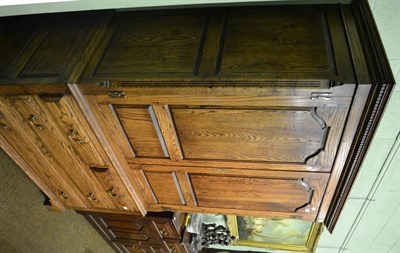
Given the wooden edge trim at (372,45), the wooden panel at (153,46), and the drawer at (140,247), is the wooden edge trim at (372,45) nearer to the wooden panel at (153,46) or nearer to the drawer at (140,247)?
the wooden panel at (153,46)

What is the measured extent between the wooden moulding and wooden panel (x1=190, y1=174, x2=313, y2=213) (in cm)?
20

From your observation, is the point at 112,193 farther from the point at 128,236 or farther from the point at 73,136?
the point at 128,236

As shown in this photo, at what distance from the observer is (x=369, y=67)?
3.32ft

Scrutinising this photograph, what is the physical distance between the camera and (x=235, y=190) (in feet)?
5.28

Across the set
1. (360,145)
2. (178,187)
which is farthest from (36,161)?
(360,145)

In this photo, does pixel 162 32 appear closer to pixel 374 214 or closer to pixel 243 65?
pixel 243 65

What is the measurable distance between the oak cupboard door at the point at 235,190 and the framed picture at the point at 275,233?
1324 millimetres

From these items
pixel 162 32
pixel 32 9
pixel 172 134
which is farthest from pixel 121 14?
pixel 172 134

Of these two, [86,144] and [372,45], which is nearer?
[372,45]

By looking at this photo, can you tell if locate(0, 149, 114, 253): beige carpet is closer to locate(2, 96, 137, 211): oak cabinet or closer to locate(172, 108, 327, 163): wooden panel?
locate(2, 96, 137, 211): oak cabinet

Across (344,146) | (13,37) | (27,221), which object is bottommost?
(27,221)

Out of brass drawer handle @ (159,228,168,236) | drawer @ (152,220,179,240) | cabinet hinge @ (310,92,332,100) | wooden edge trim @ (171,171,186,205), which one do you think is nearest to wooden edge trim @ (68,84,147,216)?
wooden edge trim @ (171,171,186,205)

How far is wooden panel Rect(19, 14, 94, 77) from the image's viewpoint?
1.31 metres

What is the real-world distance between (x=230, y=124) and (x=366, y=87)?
1.71 ft
